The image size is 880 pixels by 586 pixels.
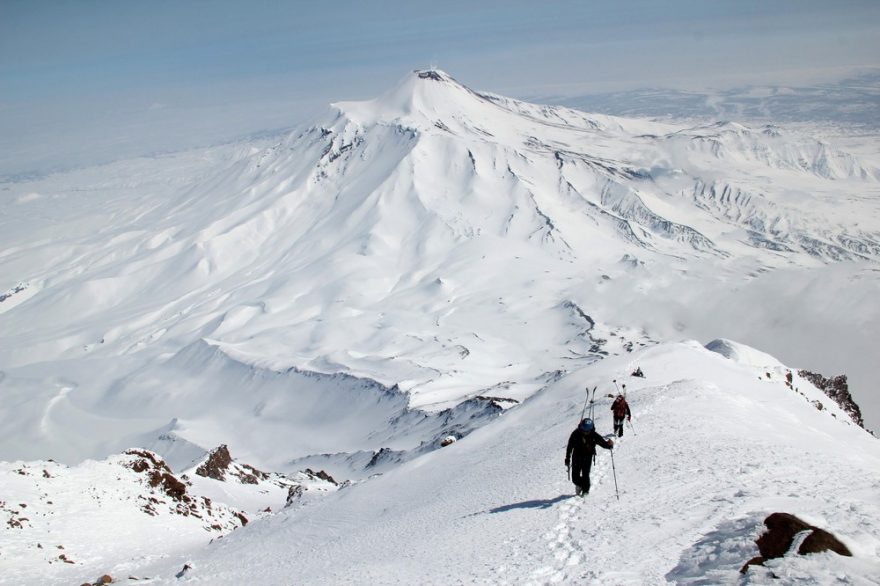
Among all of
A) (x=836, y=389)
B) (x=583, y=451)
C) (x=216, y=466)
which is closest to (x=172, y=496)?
(x=216, y=466)

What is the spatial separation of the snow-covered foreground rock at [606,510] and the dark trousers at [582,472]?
0.37 m

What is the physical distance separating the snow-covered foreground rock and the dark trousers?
1.23ft

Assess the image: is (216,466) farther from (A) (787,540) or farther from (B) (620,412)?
(A) (787,540)

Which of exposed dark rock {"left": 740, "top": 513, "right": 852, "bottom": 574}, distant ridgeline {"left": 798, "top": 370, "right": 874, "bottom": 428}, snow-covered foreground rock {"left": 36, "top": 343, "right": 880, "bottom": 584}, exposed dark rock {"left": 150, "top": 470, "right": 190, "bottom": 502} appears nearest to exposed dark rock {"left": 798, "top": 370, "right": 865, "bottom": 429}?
distant ridgeline {"left": 798, "top": 370, "right": 874, "bottom": 428}

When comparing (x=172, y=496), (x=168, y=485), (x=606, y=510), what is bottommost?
(x=172, y=496)

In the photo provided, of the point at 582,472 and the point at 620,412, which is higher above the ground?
the point at 582,472

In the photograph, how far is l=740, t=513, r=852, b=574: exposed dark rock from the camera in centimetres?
834

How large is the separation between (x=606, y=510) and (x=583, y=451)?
3.97ft

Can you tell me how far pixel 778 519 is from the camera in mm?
8969

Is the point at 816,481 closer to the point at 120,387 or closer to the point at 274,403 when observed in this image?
the point at 274,403

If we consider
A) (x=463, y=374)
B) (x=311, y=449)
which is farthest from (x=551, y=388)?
(x=463, y=374)

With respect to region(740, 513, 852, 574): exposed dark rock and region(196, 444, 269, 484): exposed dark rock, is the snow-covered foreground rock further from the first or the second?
region(196, 444, 269, 484): exposed dark rock

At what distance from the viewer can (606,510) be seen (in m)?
12.4

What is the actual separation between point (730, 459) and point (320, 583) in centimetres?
967
